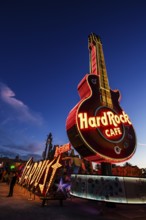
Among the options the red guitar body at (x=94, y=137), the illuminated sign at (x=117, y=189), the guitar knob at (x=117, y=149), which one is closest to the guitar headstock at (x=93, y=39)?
the red guitar body at (x=94, y=137)

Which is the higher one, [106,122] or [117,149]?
[106,122]

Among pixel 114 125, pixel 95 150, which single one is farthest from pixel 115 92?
pixel 95 150

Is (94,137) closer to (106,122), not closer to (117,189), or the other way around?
(106,122)

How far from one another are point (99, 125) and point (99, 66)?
597 centimetres

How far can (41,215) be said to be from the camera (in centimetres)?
738

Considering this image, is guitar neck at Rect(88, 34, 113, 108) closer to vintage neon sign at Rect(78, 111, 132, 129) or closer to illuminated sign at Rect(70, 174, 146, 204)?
vintage neon sign at Rect(78, 111, 132, 129)

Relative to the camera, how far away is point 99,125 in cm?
1134

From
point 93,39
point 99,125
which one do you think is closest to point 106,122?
point 99,125

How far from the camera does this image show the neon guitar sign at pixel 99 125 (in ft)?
34.6

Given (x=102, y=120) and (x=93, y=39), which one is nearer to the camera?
(x=102, y=120)

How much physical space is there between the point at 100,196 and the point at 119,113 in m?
6.79

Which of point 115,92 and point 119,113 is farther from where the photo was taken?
point 115,92

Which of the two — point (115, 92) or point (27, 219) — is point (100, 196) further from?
point (115, 92)

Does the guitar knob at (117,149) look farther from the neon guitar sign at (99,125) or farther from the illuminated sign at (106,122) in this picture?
the illuminated sign at (106,122)
